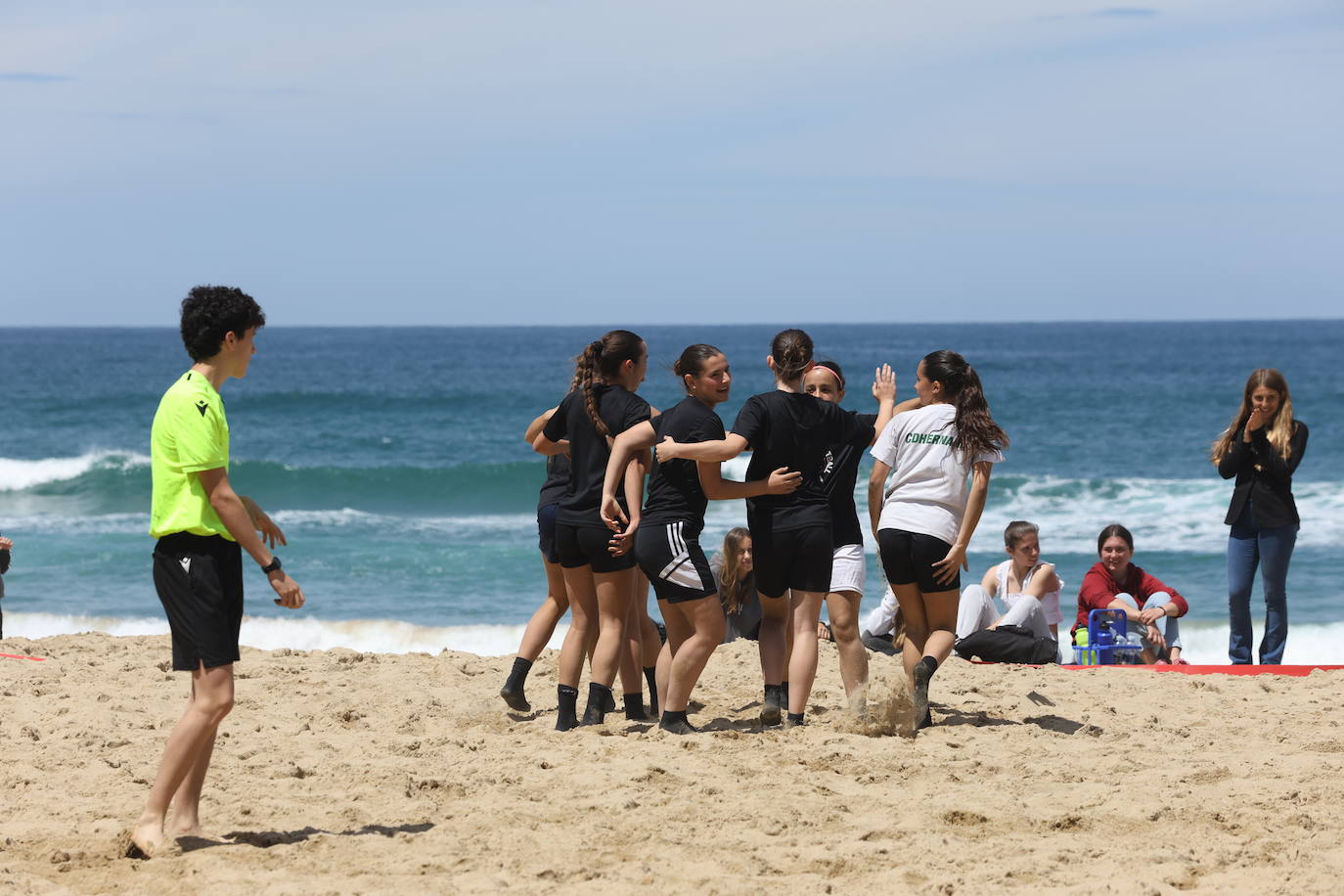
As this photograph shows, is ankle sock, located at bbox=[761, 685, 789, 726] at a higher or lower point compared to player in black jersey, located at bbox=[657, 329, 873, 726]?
lower

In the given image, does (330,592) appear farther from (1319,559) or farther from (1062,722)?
(1319,559)

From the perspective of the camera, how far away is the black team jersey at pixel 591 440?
17.4ft

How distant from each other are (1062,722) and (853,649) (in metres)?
1.11

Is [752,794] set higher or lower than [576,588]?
lower

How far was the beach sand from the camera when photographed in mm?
3812

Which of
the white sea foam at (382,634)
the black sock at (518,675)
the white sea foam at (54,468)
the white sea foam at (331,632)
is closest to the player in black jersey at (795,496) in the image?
the black sock at (518,675)

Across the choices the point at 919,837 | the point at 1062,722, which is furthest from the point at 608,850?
the point at 1062,722

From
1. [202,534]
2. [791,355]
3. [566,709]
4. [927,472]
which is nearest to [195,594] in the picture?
[202,534]

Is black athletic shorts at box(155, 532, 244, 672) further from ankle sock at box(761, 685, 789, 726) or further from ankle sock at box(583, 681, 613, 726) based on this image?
ankle sock at box(761, 685, 789, 726)

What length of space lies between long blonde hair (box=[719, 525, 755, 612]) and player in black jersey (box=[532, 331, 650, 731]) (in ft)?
4.58

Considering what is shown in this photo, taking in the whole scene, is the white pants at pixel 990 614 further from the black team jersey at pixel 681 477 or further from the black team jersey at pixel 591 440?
the black team jersey at pixel 591 440

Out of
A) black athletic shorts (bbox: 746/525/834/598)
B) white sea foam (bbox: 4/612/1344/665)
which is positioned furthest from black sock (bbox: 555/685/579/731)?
white sea foam (bbox: 4/612/1344/665)

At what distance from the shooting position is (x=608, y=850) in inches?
158

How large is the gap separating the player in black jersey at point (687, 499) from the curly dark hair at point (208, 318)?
5.69ft
